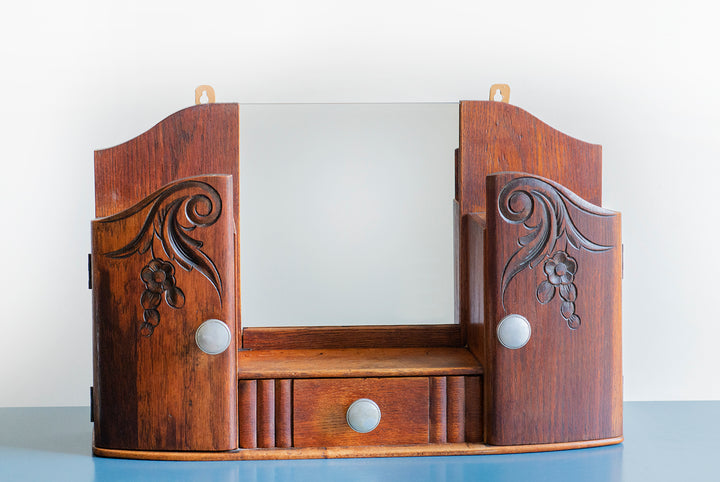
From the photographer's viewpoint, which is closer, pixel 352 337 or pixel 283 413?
pixel 283 413

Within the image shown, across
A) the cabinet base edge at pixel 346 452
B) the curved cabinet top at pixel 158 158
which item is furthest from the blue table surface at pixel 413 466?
the curved cabinet top at pixel 158 158

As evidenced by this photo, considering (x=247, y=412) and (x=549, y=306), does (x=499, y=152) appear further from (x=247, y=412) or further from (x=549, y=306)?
(x=247, y=412)

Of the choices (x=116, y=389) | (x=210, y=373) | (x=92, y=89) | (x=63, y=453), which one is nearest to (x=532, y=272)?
(x=210, y=373)

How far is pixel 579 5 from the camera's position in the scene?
59.3 inches

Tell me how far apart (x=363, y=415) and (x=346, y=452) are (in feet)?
0.19

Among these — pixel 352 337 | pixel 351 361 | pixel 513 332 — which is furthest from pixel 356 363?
pixel 513 332

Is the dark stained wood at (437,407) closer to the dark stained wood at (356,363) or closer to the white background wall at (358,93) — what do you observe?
the dark stained wood at (356,363)

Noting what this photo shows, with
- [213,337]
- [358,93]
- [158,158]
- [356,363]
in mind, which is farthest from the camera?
[358,93]

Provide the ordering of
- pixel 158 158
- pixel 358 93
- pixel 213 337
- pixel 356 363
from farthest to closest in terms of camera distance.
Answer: pixel 358 93
pixel 158 158
pixel 356 363
pixel 213 337

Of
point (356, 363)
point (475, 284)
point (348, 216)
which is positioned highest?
point (348, 216)

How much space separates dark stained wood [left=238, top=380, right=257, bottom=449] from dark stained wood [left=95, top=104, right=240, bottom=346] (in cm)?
20

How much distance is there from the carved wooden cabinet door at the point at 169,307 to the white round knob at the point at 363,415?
17 cm

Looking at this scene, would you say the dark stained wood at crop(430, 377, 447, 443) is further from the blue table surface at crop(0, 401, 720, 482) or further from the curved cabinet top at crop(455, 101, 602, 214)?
the curved cabinet top at crop(455, 101, 602, 214)

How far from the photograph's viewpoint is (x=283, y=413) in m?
1.17
